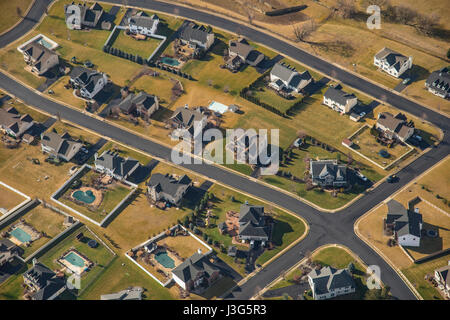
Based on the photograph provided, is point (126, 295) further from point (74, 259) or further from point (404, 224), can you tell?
point (404, 224)

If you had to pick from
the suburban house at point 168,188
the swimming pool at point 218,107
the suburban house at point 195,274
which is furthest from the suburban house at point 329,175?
the suburban house at point 195,274

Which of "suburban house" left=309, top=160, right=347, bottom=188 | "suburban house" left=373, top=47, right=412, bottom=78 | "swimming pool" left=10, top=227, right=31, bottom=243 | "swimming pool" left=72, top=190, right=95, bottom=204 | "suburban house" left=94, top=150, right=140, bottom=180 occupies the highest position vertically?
"suburban house" left=373, top=47, right=412, bottom=78

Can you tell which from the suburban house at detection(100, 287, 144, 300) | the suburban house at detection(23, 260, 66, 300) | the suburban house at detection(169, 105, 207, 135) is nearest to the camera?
the suburban house at detection(100, 287, 144, 300)

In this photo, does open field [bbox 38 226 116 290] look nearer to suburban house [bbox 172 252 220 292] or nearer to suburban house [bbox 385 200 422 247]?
suburban house [bbox 172 252 220 292]

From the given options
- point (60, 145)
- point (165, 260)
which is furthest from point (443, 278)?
point (60, 145)

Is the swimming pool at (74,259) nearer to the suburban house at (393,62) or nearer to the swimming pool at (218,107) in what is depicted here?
the swimming pool at (218,107)

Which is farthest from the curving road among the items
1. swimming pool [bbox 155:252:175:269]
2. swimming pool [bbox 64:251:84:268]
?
swimming pool [bbox 64:251:84:268]
